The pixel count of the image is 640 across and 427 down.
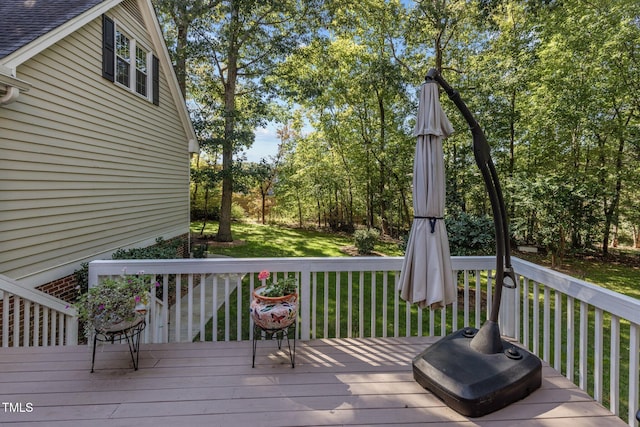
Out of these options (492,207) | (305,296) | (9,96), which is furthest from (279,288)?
Answer: (9,96)

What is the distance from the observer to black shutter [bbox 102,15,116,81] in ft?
17.5

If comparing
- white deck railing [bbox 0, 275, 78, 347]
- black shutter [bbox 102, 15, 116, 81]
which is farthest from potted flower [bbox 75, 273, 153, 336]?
black shutter [bbox 102, 15, 116, 81]

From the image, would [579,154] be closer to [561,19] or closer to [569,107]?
[569,107]

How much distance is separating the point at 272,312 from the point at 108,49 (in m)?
5.88

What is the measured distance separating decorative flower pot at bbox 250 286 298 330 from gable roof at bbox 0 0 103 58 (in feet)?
13.6

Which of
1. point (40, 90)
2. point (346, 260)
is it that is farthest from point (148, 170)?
point (346, 260)

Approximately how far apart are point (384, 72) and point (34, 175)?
397 inches

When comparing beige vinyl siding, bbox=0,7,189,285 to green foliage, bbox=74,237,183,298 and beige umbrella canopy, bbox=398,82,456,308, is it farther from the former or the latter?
beige umbrella canopy, bbox=398,82,456,308

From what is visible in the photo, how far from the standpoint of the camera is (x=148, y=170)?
271 inches

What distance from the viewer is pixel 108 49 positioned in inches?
214

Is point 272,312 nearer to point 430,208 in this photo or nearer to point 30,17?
point 430,208

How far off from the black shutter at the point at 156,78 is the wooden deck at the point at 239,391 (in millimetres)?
6000

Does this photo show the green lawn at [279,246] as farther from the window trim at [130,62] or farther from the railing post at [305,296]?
the railing post at [305,296]

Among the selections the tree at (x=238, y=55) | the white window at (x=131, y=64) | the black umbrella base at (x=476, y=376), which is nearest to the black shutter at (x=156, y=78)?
the white window at (x=131, y=64)
